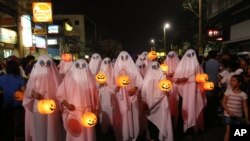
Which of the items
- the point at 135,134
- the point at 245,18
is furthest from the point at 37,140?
the point at 245,18

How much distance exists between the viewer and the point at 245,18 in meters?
27.2

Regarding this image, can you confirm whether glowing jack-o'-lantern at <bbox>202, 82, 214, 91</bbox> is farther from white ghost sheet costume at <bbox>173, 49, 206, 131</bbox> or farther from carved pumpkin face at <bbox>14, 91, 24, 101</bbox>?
carved pumpkin face at <bbox>14, 91, 24, 101</bbox>

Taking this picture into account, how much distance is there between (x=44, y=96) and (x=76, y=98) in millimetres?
690

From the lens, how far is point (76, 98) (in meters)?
6.13

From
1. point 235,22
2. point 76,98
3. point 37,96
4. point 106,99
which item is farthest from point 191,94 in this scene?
point 235,22

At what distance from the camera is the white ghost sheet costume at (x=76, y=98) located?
6145 millimetres

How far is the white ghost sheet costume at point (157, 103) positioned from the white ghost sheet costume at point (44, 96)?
212cm

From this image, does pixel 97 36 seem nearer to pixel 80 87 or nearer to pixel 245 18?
pixel 245 18

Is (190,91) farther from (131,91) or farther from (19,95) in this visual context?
(19,95)

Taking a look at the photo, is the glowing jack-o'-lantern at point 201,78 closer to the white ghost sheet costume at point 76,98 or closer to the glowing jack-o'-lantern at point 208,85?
the glowing jack-o'-lantern at point 208,85

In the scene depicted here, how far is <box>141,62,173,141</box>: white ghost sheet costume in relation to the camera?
24.1ft

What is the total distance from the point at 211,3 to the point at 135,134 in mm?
36457

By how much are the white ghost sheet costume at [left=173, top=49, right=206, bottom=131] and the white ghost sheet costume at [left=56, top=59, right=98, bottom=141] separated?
9.79 ft

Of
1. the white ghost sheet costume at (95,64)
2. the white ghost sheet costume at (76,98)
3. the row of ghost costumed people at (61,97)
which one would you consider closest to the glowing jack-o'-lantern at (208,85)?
the row of ghost costumed people at (61,97)
